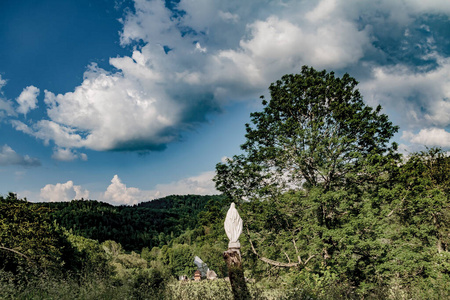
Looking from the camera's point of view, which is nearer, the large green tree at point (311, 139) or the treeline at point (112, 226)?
the large green tree at point (311, 139)

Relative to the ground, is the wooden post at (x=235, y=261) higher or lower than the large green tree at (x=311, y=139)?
lower

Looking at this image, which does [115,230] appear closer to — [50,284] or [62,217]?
[62,217]

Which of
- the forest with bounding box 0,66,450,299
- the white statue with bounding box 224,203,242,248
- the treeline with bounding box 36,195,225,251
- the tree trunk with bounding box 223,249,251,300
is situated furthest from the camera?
the treeline with bounding box 36,195,225,251

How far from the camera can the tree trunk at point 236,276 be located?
6.67 m

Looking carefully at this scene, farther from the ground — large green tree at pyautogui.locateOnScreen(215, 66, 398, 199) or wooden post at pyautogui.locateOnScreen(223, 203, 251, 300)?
large green tree at pyautogui.locateOnScreen(215, 66, 398, 199)

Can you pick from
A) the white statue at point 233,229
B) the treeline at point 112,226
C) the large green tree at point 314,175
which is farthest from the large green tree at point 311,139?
the treeline at point 112,226

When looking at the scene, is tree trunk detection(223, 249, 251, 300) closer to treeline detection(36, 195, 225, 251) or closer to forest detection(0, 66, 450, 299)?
forest detection(0, 66, 450, 299)

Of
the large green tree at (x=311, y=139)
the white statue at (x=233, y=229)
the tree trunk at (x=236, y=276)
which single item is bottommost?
the tree trunk at (x=236, y=276)

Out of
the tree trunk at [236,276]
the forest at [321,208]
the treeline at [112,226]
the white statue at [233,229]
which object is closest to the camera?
the tree trunk at [236,276]

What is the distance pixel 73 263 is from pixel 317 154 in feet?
93.8

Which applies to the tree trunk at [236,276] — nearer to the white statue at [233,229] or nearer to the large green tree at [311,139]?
the white statue at [233,229]

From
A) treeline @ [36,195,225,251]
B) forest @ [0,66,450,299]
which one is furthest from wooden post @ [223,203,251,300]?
treeline @ [36,195,225,251]

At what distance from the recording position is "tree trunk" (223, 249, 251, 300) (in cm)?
667

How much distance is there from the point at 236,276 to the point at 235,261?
15.9 inches
